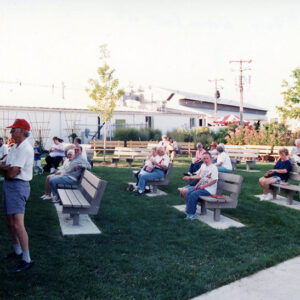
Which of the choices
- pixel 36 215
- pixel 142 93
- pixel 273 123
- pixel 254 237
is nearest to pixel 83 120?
pixel 273 123

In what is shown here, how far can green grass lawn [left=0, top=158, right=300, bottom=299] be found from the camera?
4.27 meters

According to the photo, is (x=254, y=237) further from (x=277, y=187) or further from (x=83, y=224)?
(x=277, y=187)

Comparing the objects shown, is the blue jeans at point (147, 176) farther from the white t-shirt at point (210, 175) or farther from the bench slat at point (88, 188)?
the white t-shirt at point (210, 175)

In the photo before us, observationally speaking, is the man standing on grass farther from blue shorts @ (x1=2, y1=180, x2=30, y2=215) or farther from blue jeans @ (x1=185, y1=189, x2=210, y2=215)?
blue jeans @ (x1=185, y1=189, x2=210, y2=215)

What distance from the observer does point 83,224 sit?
6867 mm

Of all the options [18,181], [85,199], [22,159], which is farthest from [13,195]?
[85,199]

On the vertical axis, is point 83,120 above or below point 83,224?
above

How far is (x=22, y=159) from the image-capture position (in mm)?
4605

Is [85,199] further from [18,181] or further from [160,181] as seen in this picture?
[160,181]

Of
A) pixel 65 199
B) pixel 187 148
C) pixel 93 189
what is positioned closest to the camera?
pixel 93 189

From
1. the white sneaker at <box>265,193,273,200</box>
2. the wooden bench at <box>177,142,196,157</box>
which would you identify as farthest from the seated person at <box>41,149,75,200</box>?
the wooden bench at <box>177,142,196,157</box>

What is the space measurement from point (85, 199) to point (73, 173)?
136 cm

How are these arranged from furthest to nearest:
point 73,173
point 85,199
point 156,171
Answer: point 156,171
point 73,173
point 85,199

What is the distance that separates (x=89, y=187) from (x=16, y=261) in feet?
7.85
